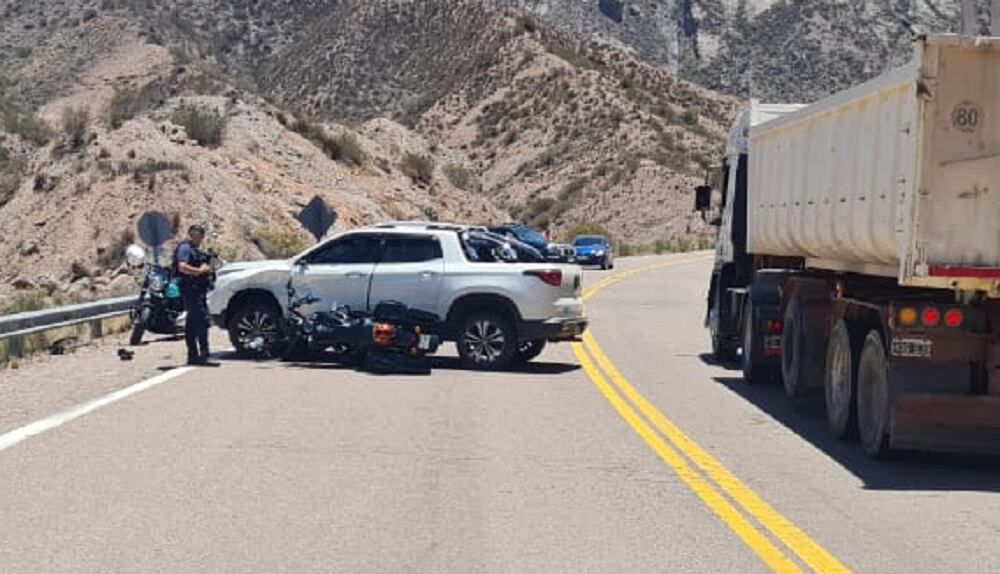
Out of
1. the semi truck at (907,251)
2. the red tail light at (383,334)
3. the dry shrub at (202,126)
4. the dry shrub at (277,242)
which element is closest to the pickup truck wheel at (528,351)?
the red tail light at (383,334)

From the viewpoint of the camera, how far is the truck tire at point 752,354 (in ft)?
58.3

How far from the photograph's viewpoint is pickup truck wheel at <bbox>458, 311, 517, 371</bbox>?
63.1 ft

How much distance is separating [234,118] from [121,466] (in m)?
46.8

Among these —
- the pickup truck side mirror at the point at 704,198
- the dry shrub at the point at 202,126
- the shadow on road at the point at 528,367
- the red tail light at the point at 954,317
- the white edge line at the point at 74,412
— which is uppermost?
the dry shrub at the point at 202,126

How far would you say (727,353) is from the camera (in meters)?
21.3

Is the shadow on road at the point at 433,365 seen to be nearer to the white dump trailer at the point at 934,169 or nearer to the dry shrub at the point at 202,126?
the white dump trailer at the point at 934,169

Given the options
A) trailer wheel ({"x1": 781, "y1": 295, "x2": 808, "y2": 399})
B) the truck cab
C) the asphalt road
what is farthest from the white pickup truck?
trailer wheel ({"x1": 781, "y1": 295, "x2": 808, "y2": 399})

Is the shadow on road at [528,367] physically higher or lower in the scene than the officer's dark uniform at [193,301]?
lower

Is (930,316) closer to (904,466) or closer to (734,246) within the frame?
(904,466)

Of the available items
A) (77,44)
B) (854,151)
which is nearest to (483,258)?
(854,151)

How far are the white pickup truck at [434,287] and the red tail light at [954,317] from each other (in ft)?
26.7

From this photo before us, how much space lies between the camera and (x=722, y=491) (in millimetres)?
10680

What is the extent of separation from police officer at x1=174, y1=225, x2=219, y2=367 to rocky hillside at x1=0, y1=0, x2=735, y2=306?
23.3 metres

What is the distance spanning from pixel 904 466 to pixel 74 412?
794 centimetres
